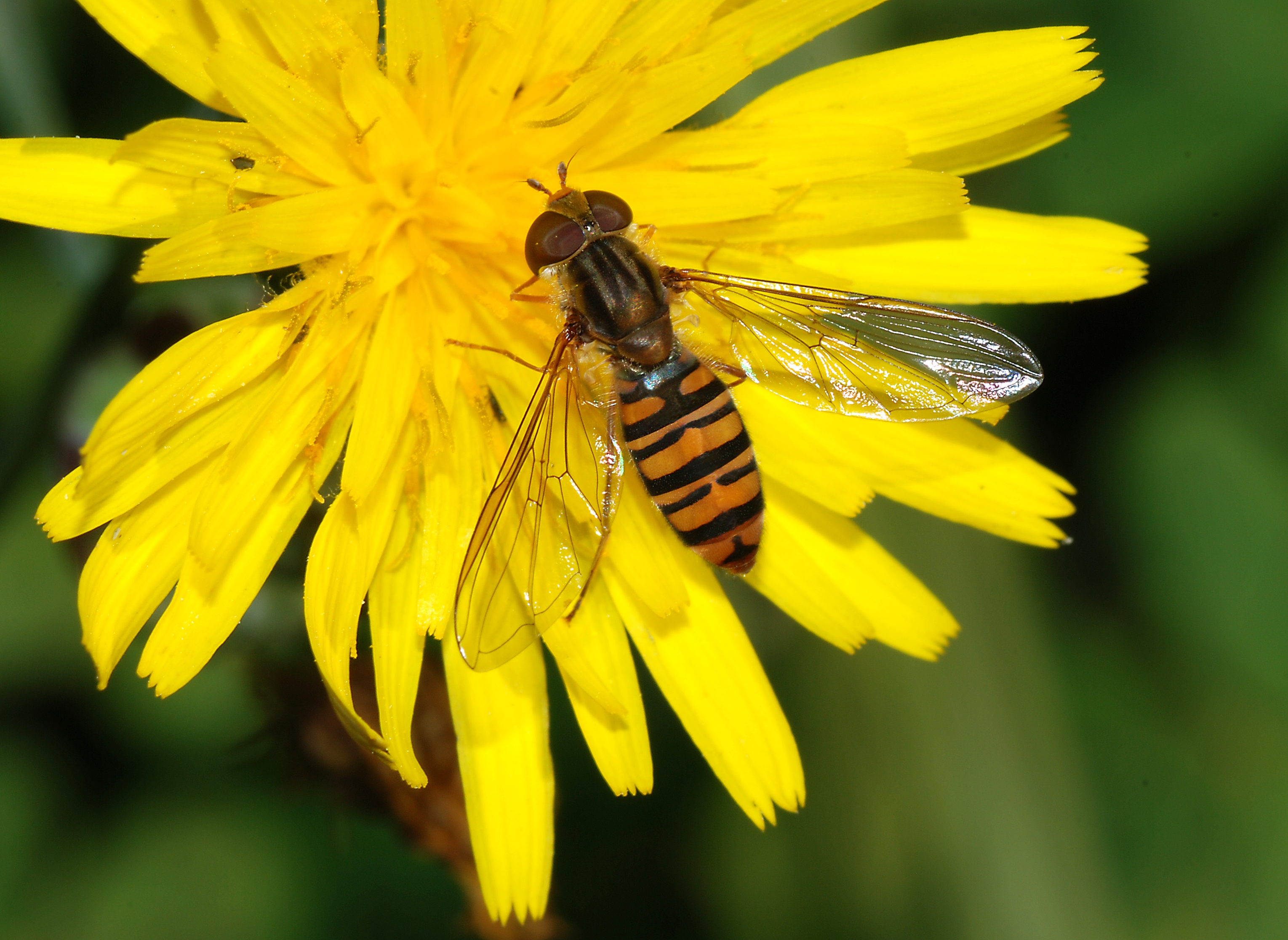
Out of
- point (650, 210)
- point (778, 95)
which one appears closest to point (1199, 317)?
point (778, 95)

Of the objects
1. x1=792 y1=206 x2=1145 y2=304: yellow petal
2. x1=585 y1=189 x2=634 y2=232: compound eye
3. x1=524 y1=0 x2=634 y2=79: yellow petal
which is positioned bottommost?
x1=792 y1=206 x2=1145 y2=304: yellow petal

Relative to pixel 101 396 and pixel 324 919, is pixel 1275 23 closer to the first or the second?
pixel 101 396

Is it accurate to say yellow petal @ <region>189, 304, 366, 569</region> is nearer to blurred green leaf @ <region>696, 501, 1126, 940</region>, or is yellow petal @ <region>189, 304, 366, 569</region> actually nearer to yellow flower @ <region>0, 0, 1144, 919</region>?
yellow flower @ <region>0, 0, 1144, 919</region>

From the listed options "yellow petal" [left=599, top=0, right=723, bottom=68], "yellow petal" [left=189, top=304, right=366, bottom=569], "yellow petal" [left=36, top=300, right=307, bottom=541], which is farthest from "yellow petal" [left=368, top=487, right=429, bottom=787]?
"yellow petal" [left=599, top=0, right=723, bottom=68]

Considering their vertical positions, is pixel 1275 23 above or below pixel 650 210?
below

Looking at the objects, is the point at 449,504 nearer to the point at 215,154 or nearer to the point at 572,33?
the point at 215,154

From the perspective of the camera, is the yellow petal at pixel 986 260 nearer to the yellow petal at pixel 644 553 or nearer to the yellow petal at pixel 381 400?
the yellow petal at pixel 644 553

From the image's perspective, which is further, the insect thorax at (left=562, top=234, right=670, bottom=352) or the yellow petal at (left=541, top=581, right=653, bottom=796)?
the yellow petal at (left=541, top=581, right=653, bottom=796)

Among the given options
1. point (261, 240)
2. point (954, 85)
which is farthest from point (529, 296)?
point (954, 85)

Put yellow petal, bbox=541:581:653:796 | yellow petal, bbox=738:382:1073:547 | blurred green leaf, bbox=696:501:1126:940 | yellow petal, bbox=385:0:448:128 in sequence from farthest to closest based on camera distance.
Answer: blurred green leaf, bbox=696:501:1126:940
yellow petal, bbox=738:382:1073:547
yellow petal, bbox=541:581:653:796
yellow petal, bbox=385:0:448:128
